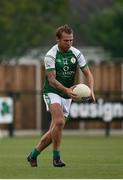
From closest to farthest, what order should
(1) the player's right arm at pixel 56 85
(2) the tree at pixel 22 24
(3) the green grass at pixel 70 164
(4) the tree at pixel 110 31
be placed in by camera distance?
(3) the green grass at pixel 70 164 < (1) the player's right arm at pixel 56 85 < (2) the tree at pixel 22 24 < (4) the tree at pixel 110 31

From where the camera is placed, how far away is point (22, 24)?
130 feet

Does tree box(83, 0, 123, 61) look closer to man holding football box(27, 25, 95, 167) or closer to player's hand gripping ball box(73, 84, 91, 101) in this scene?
man holding football box(27, 25, 95, 167)

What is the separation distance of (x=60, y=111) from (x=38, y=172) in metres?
1.28

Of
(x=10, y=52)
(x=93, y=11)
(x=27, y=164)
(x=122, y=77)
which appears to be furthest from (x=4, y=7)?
(x=27, y=164)

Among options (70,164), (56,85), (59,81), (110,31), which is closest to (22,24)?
(110,31)

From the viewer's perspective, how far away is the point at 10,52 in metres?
39.5

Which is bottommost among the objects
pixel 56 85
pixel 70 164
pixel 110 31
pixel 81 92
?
pixel 70 164

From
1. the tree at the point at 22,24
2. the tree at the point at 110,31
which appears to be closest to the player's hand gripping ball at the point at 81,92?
the tree at the point at 22,24

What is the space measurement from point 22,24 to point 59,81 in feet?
80.6

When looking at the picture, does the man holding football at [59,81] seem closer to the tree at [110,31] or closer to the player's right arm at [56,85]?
the player's right arm at [56,85]

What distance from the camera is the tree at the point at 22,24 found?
128 feet

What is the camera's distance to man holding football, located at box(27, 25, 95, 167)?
15.1 metres

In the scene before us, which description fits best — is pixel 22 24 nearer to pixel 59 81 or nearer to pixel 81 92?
pixel 59 81

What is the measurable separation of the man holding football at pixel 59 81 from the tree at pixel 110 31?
27.9 metres
